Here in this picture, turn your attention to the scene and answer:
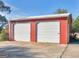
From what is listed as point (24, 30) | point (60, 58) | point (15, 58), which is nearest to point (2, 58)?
point (15, 58)

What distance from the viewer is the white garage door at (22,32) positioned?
22891 millimetres

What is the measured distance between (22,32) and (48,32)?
356cm

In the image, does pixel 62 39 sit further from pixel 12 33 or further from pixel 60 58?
pixel 60 58

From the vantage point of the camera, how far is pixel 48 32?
70.0ft

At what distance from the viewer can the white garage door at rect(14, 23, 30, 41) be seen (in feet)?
75.1

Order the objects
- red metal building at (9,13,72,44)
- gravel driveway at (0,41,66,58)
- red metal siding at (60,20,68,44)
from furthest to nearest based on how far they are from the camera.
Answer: red metal building at (9,13,72,44)
red metal siding at (60,20,68,44)
gravel driveway at (0,41,66,58)

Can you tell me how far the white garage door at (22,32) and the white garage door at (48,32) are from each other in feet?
4.83

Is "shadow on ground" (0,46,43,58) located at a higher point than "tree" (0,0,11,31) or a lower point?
lower

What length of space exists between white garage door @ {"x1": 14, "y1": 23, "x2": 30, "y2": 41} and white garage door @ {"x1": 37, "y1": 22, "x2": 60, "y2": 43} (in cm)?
147

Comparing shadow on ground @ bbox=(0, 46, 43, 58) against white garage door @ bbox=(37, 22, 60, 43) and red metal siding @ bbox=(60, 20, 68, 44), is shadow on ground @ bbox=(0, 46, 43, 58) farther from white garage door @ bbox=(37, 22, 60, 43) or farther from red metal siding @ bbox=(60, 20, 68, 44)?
white garage door @ bbox=(37, 22, 60, 43)

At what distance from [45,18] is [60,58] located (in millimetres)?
10916

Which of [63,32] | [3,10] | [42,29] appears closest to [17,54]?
[63,32]

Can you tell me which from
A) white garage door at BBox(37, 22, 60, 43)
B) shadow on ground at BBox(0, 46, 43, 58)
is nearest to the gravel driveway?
shadow on ground at BBox(0, 46, 43, 58)

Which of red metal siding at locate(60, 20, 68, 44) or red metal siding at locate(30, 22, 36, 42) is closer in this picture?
red metal siding at locate(60, 20, 68, 44)
